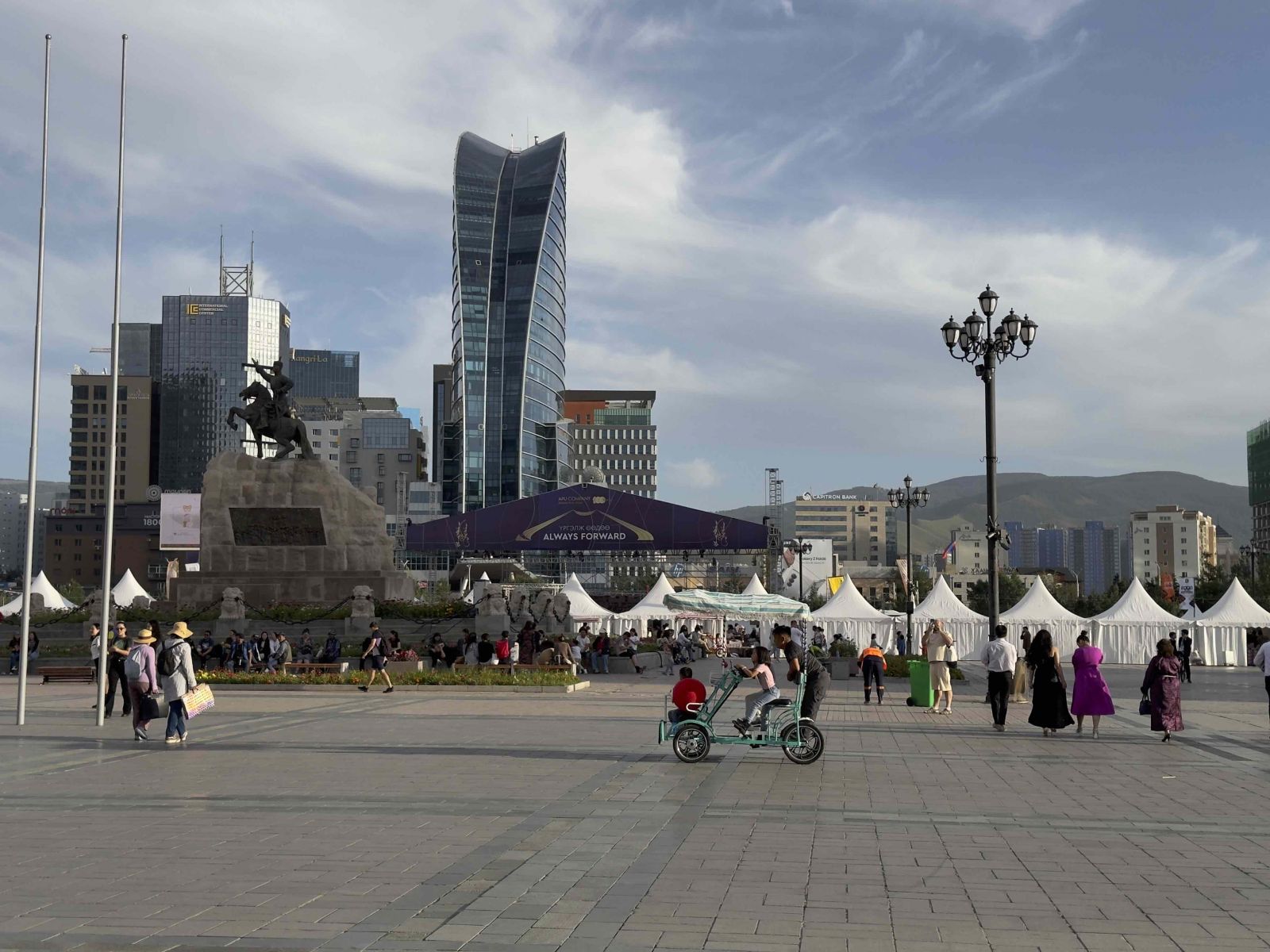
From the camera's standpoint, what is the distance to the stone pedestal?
1490 inches

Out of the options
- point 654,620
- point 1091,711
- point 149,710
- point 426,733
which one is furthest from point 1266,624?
point 149,710

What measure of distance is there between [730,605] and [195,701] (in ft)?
73.1

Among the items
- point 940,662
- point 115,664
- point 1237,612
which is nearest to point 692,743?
point 940,662

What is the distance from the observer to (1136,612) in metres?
44.8

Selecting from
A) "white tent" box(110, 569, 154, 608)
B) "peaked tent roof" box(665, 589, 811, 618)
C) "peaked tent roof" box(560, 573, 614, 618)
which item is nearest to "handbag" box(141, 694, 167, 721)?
"peaked tent roof" box(665, 589, 811, 618)

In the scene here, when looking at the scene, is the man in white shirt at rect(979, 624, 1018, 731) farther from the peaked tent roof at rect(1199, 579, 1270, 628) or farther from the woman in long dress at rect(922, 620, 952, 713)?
the peaked tent roof at rect(1199, 579, 1270, 628)

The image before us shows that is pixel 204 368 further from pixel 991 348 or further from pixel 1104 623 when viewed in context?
→ pixel 991 348

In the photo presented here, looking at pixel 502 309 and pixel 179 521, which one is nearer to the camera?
pixel 179 521

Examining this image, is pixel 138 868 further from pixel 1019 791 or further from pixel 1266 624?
pixel 1266 624

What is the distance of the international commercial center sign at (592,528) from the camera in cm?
6644

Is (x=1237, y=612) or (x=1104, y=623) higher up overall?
(x=1237, y=612)

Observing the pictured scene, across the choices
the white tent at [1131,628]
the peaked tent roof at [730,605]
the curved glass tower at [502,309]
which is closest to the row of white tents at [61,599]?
the peaked tent roof at [730,605]

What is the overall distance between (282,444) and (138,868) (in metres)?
32.3

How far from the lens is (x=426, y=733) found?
1738 cm
